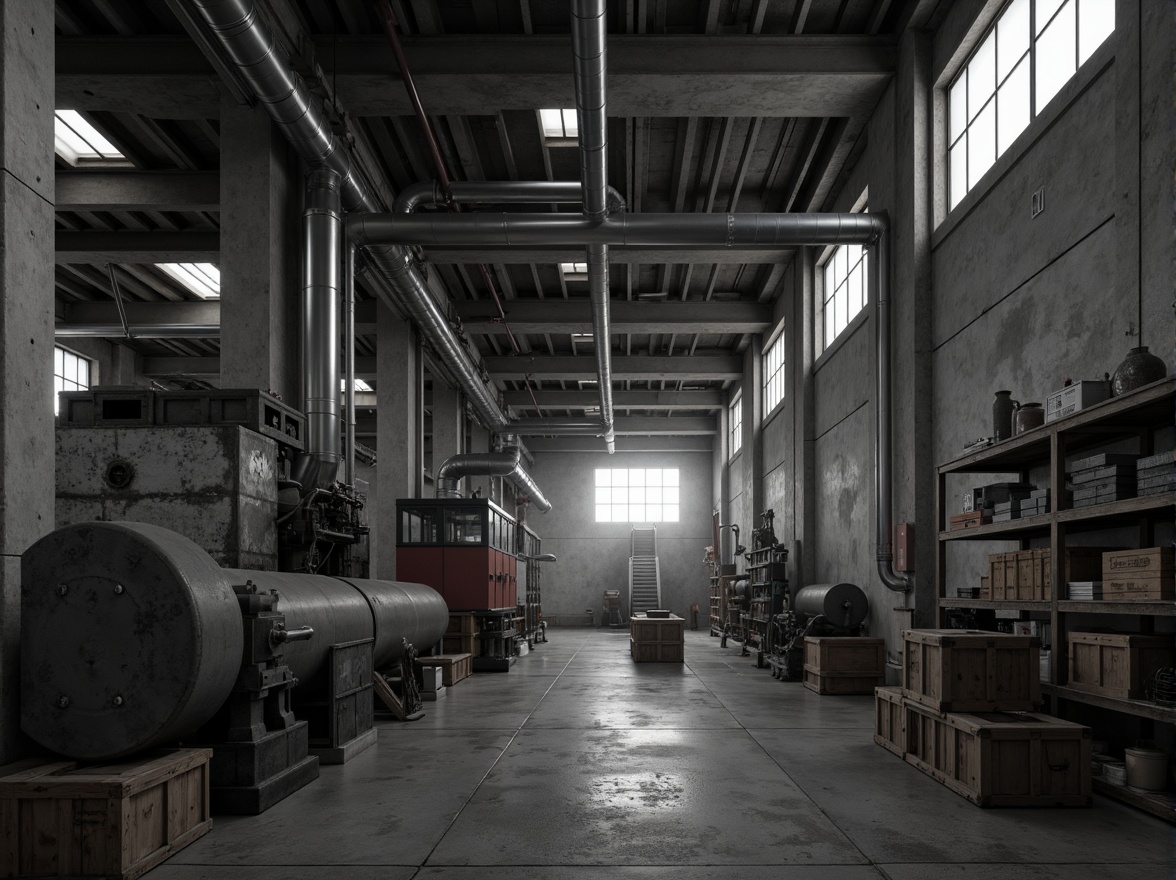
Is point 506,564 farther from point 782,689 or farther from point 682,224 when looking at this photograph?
point 682,224

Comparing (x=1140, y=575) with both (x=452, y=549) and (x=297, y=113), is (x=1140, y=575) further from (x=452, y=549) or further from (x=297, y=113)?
(x=452, y=549)

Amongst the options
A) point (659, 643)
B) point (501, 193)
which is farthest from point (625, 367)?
point (501, 193)

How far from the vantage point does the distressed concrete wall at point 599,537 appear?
35.2 m

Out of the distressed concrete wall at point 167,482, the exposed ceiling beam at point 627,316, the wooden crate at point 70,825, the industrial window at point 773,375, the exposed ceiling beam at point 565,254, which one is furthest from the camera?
the industrial window at point 773,375

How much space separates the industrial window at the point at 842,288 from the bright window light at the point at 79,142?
11.4 m

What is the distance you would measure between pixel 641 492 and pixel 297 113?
27.3 meters

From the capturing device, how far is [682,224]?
12891mm

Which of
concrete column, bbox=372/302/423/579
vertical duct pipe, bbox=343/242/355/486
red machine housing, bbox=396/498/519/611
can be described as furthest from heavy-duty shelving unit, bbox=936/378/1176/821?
concrete column, bbox=372/302/423/579

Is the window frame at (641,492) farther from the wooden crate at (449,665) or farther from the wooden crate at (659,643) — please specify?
the wooden crate at (449,665)

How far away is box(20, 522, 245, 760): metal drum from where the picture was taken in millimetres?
4793

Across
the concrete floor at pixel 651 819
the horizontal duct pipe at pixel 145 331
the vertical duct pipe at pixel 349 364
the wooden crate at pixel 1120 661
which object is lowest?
the concrete floor at pixel 651 819

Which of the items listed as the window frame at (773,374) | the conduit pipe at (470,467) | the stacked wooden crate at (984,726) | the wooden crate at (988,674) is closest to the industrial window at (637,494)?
the conduit pipe at (470,467)

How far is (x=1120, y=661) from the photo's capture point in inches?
230

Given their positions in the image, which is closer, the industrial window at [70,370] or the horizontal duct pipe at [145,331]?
the horizontal duct pipe at [145,331]
